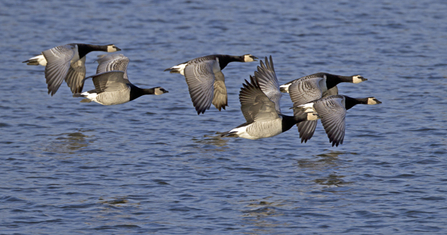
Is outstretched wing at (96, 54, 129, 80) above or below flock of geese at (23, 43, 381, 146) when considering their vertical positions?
above

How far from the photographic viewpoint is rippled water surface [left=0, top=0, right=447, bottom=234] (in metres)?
A: 9.40

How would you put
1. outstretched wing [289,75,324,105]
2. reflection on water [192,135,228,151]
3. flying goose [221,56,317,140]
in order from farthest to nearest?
outstretched wing [289,75,324,105] → reflection on water [192,135,228,151] → flying goose [221,56,317,140]

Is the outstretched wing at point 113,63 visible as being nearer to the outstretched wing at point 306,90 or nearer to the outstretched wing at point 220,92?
the outstretched wing at point 220,92

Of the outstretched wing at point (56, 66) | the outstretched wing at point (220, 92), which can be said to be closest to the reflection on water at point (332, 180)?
the outstretched wing at point (220, 92)

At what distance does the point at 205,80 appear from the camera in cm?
1281

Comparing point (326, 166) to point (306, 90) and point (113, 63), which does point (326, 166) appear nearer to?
point (306, 90)

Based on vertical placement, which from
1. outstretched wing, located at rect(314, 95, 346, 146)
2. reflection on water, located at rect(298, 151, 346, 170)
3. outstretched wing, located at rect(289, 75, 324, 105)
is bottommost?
reflection on water, located at rect(298, 151, 346, 170)

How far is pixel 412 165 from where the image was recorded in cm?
1153

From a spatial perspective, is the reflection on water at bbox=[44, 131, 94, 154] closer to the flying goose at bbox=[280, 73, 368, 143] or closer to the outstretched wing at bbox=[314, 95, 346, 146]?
the flying goose at bbox=[280, 73, 368, 143]

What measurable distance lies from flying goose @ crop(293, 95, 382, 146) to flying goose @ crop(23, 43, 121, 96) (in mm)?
4147

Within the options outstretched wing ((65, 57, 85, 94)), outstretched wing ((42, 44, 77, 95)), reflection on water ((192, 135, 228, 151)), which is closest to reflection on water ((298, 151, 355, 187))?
reflection on water ((192, 135, 228, 151))

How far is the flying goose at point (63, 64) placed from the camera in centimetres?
1264

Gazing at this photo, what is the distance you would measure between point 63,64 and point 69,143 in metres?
1.41

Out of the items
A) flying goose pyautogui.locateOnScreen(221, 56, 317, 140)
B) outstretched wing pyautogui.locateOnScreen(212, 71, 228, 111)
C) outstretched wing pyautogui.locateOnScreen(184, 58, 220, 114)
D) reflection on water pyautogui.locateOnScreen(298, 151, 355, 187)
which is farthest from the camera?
outstretched wing pyautogui.locateOnScreen(212, 71, 228, 111)
